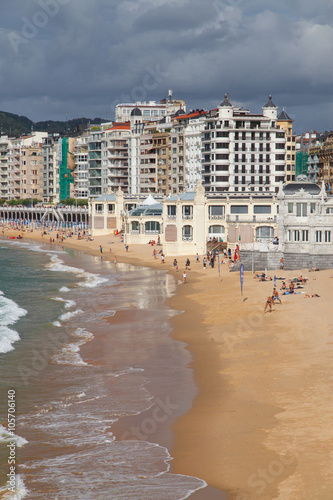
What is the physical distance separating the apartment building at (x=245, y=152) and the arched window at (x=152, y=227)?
889 inches

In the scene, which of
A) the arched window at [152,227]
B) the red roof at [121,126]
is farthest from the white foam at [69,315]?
the red roof at [121,126]

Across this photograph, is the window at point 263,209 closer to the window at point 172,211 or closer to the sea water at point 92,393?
the window at point 172,211

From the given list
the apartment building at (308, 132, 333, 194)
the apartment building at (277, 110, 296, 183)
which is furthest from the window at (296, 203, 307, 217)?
the apartment building at (308, 132, 333, 194)

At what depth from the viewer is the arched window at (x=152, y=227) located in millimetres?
106562

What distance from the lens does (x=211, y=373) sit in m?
33.0

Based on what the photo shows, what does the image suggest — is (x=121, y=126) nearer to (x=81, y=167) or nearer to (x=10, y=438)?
(x=81, y=167)

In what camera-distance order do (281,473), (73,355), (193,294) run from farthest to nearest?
(193,294)
(73,355)
(281,473)

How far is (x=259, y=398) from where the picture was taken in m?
28.0

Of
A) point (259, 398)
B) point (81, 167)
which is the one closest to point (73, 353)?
point (259, 398)

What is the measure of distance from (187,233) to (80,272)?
54.1 ft

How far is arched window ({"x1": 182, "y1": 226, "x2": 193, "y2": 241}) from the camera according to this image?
294 feet

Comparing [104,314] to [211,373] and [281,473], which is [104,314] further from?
[281,473]

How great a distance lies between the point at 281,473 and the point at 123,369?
14838mm

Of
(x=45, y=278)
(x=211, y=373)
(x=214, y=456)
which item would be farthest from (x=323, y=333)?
(x=45, y=278)
